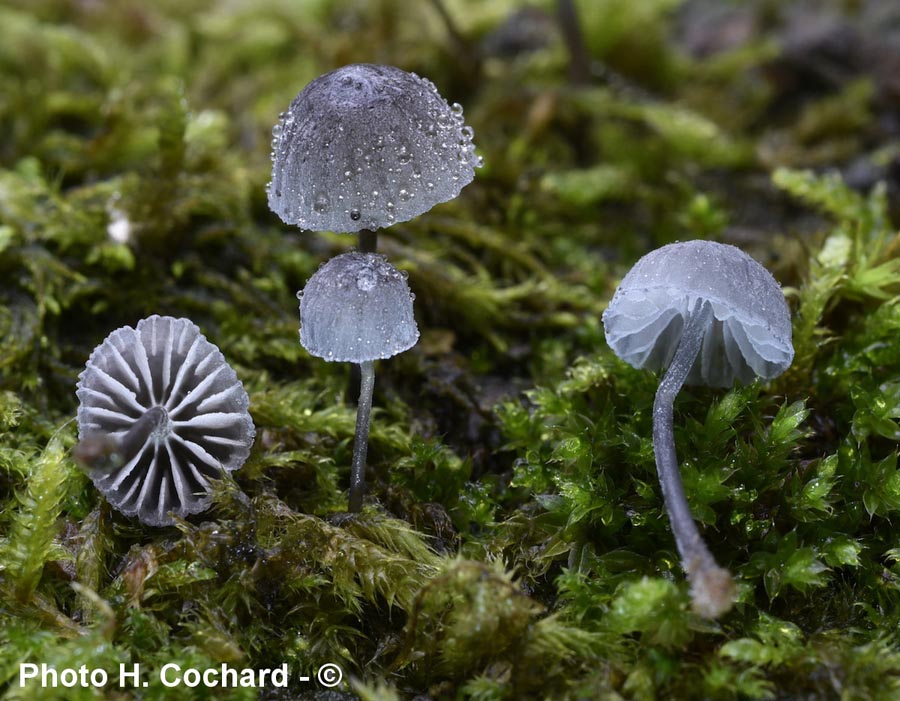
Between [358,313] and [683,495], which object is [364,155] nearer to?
[358,313]

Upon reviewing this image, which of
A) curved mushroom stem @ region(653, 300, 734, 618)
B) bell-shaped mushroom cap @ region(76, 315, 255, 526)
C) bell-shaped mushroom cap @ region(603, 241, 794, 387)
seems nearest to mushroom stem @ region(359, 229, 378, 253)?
bell-shaped mushroom cap @ region(76, 315, 255, 526)

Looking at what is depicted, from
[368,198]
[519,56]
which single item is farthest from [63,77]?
[368,198]

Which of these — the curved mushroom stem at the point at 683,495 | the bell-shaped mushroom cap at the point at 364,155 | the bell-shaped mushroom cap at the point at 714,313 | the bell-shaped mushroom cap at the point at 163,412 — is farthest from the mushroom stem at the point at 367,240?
the curved mushroom stem at the point at 683,495

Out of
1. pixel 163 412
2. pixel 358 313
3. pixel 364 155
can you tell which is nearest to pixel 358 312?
pixel 358 313

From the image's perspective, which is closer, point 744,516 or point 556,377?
point 744,516

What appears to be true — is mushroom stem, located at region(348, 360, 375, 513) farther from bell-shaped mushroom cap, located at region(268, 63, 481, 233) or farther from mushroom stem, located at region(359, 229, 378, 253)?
bell-shaped mushroom cap, located at region(268, 63, 481, 233)

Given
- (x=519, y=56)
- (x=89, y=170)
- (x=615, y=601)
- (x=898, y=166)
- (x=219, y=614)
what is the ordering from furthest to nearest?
(x=519, y=56) → (x=898, y=166) → (x=89, y=170) → (x=219, y=614) → (x=615, y=601)

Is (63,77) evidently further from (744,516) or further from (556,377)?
(744,516)
